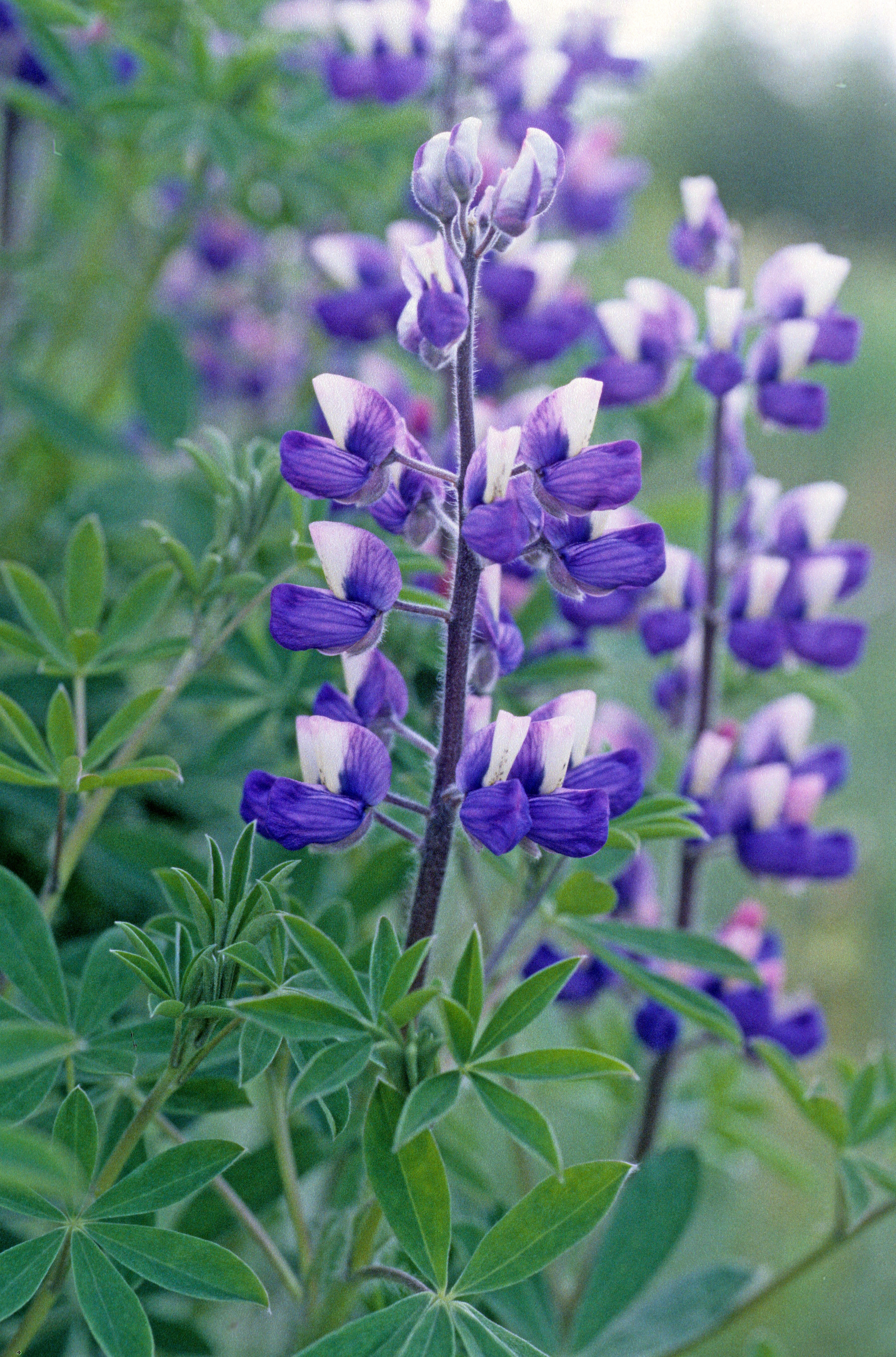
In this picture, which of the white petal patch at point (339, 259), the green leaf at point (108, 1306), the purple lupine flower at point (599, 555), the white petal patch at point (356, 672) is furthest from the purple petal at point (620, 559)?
the white petal patch at point (339, 259)

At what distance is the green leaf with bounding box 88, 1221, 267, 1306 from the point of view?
453 mm

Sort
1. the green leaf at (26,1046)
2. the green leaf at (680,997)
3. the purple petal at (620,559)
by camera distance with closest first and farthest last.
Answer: the green leaf at (26,1046)
the purple petal at (620,559)
the green leaf at (680,997)

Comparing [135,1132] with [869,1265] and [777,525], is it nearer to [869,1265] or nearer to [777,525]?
[777,525]

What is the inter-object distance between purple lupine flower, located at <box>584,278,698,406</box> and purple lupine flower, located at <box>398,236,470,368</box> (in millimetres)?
247

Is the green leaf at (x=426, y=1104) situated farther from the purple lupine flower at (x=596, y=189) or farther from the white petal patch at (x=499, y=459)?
the purple lupine flower at (x=596, y=189)

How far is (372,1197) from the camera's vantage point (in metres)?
0.51

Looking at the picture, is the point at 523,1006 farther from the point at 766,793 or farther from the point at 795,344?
the point at 795,344

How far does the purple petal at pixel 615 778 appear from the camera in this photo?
51 cm

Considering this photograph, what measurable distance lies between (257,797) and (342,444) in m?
0.14

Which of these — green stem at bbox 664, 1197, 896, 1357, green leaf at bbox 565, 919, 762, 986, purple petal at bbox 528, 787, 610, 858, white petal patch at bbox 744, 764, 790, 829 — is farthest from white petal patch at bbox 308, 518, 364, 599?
green stem at bbox 664, 1197, 896, 1357

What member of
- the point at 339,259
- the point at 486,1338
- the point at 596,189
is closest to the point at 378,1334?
the point at 486,1338

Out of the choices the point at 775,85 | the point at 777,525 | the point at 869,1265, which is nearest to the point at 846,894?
the point at 869,1265

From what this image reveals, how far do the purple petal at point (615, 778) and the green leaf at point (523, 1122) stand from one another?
0.12 m

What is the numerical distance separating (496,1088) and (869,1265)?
2.77ft
